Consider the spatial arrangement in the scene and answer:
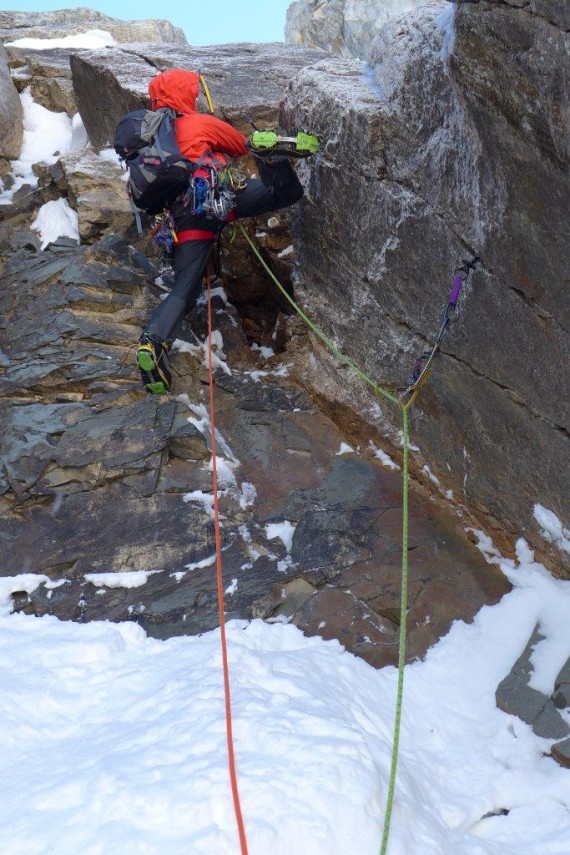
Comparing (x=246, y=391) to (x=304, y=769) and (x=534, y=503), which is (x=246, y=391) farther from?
(x=304, y=769)

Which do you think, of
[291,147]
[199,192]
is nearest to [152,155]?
[199,192]

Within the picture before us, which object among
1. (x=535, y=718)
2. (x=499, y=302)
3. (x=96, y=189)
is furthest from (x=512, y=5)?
(x=96, y=189)

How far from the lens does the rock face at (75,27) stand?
12930 mm

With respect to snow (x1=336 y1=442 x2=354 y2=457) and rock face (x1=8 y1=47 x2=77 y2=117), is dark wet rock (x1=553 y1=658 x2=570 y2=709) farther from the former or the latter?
rock face (x1=8 y1=47 x2=77 y2=117)

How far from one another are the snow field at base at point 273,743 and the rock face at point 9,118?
5893 millimetres

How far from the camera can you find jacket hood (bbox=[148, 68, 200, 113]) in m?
6.39

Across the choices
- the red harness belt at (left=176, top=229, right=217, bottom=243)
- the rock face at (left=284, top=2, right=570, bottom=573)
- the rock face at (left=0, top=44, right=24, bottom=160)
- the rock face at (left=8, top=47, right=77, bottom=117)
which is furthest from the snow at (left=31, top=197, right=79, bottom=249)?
the rock face at (left=8, top=47, right=77, bottom=117)

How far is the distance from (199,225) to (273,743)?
14.2ft

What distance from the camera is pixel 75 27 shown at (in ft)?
44.3

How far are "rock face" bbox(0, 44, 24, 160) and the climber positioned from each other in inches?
130

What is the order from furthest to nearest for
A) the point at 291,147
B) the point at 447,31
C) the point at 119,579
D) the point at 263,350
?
1. the point at 263,350
2. the point at 291,147
3. the point at 119,579
4. the point at 447,31

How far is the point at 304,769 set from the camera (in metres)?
3.58

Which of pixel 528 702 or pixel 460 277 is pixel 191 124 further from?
pixel 528 702

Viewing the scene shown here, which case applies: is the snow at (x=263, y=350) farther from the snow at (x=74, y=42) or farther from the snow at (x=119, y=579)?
the snow at (x=74, y=42)
